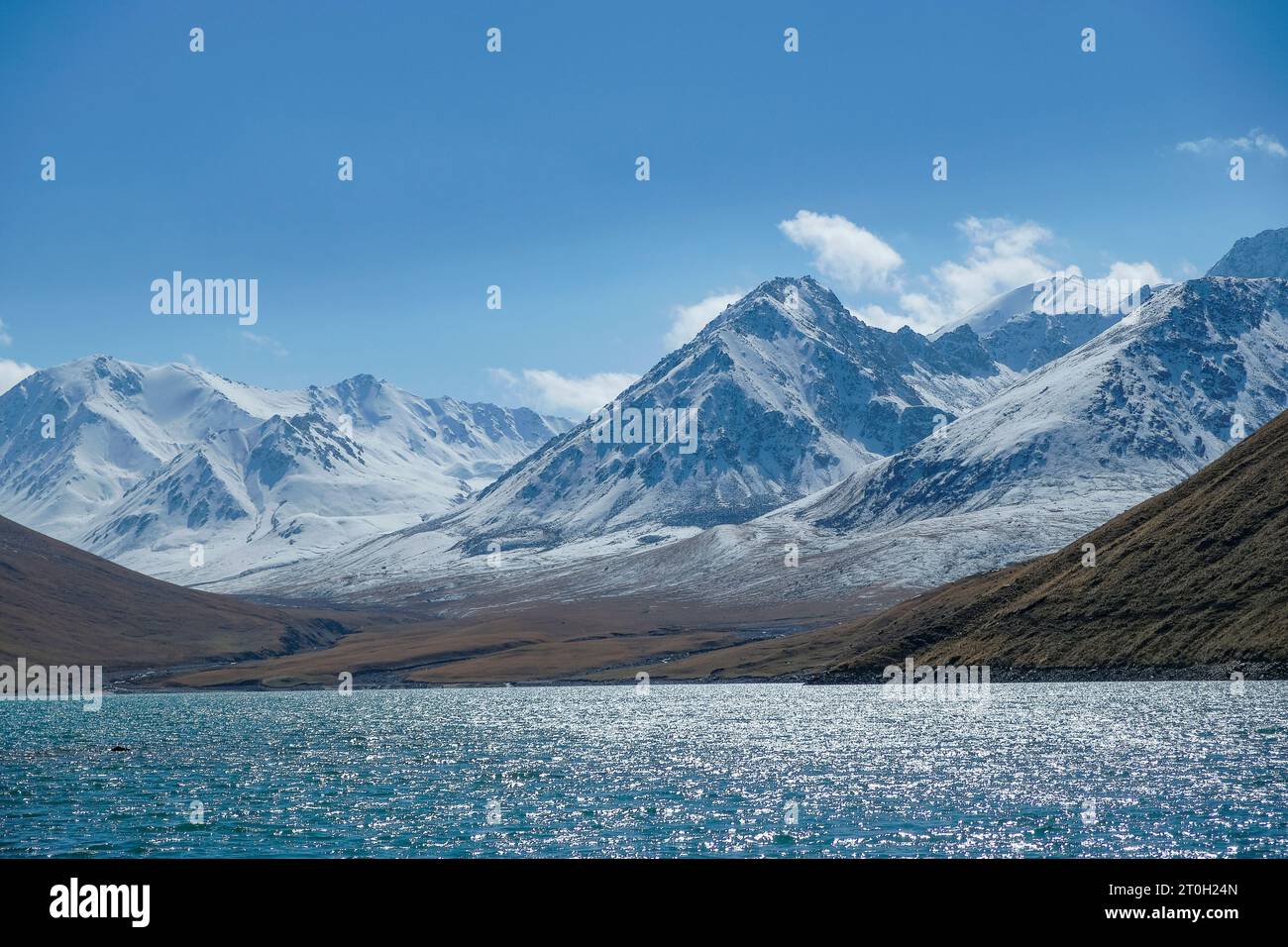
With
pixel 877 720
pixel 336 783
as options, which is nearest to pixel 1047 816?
pixel 336 783
